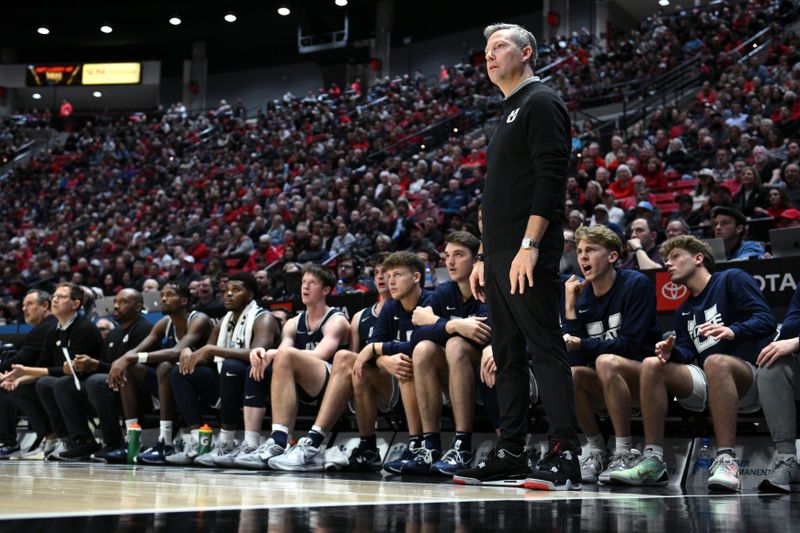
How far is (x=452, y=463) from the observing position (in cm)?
390

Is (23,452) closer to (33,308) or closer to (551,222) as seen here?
(33,308)

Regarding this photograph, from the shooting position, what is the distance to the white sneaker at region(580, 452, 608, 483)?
379 centimetres

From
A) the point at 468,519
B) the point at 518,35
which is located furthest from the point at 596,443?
the point at 468,519

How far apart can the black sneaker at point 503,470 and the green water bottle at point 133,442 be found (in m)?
3.15

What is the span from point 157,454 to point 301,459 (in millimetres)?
1520

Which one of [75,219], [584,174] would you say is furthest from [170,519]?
[75,219]

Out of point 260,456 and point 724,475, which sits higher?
point 724,475

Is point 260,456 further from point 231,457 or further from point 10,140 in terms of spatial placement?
point 10,140

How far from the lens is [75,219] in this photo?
19344 millimetres

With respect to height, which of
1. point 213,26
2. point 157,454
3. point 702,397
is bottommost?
point 157,454

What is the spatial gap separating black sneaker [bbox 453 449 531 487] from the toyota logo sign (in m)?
1.94

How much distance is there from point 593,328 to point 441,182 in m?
9.20

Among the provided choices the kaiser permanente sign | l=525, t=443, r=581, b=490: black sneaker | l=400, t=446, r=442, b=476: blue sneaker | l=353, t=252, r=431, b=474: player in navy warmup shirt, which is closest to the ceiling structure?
the kaiser permanente sign

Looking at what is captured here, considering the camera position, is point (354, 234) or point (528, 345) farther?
point (354, 234)
